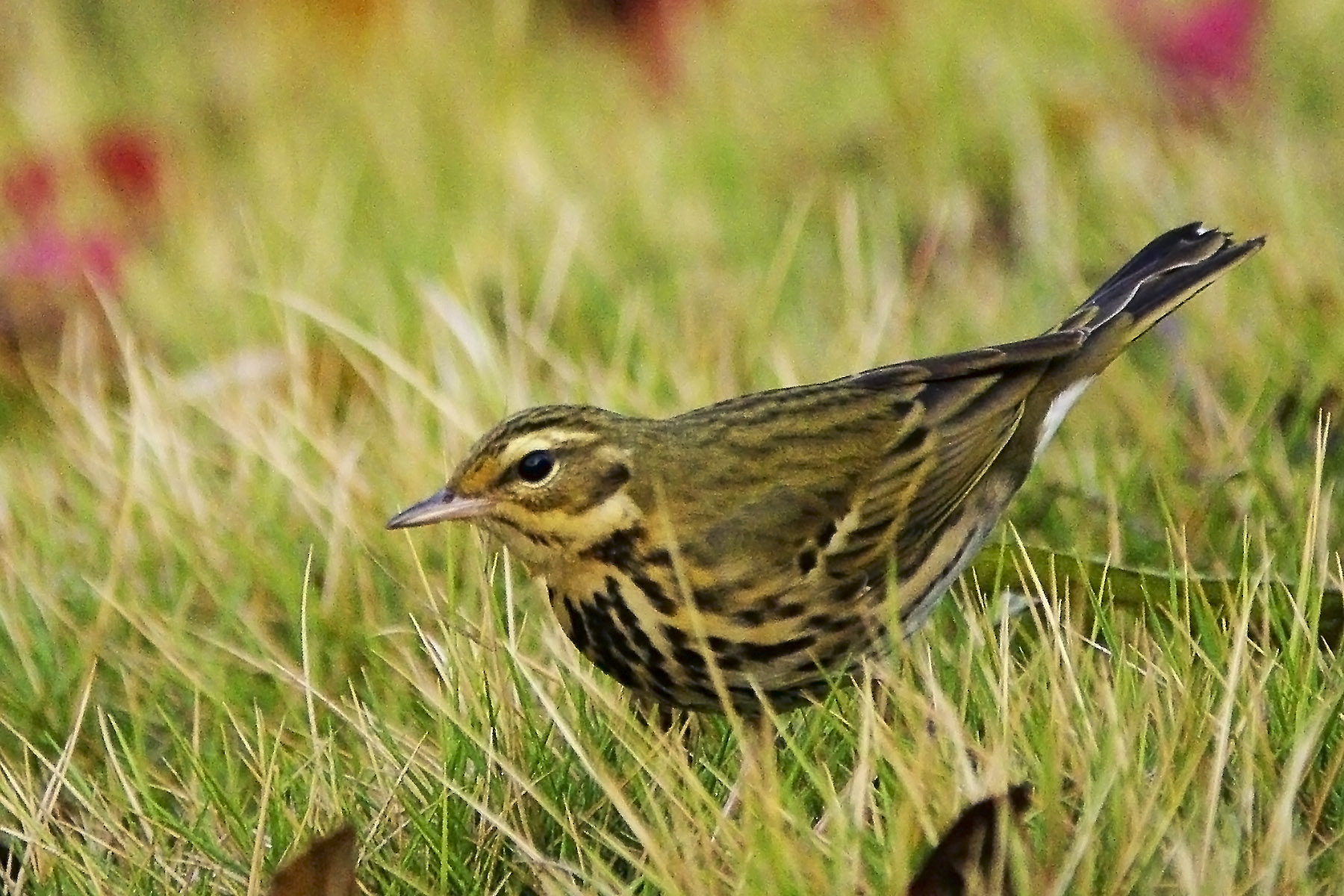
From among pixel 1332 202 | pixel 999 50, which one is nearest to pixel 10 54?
pixel 999 50

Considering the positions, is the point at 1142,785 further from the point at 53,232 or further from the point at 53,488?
the point at 53,232

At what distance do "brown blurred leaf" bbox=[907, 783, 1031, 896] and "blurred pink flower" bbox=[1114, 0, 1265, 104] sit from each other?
4.38 meters

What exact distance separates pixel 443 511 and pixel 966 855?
1217 mm

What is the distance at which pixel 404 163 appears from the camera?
699 cm

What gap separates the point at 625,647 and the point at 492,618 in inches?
10.4

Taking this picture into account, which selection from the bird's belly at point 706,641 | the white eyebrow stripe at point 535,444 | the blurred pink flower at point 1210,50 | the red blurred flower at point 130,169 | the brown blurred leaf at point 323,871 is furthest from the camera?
the red blurred flower at point 130,169

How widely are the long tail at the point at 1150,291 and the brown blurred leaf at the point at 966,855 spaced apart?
5.36ft

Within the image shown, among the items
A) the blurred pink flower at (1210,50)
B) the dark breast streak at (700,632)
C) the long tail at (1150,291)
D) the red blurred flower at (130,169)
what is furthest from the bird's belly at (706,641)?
the red blurred flower at (130,169)

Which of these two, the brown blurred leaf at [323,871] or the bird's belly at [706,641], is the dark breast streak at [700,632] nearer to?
the bird's belly at [706,641]

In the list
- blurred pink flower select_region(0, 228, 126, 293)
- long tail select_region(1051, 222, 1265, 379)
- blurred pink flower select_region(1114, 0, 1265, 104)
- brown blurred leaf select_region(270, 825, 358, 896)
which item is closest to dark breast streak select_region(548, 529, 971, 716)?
brown blurred leaf select_region(270, 825, 358, 896)

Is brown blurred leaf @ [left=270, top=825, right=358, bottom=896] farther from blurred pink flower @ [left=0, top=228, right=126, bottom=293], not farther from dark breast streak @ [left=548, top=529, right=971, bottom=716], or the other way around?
blurred pink flower @ [left=0, top=228, right=126, bottom=293]

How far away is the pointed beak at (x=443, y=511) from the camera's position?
3340 mm

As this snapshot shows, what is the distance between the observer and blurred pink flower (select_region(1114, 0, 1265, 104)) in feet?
21.1

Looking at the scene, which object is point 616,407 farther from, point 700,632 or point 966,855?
point 966,855
